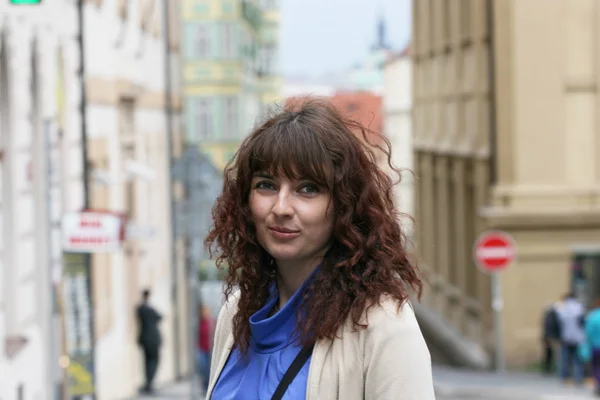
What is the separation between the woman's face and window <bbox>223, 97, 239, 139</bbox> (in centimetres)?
5421

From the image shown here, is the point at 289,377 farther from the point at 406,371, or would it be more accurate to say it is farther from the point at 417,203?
the point at 417,203

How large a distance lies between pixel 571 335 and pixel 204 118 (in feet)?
123

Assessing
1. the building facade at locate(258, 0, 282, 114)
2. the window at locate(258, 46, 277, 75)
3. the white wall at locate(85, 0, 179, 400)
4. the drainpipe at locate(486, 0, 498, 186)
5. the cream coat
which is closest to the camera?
the cream coat

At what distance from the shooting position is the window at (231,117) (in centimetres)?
5766

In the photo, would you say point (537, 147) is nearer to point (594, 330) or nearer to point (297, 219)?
point (594, 330)

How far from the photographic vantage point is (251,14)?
66.1m

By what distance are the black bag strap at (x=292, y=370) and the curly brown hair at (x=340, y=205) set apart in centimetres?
3

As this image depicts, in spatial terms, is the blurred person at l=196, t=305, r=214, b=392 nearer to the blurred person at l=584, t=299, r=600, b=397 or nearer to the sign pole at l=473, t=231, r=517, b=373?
the sign pole at l=473, t=231, r=517, b=373

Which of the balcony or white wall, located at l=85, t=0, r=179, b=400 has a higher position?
the balcony

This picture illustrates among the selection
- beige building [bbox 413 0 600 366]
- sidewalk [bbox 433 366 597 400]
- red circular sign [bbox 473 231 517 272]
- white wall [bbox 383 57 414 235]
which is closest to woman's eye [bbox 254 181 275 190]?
sidewalk [bbox 433 366 597 400]

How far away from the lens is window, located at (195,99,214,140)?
57125 millimetres

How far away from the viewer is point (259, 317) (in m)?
3.33

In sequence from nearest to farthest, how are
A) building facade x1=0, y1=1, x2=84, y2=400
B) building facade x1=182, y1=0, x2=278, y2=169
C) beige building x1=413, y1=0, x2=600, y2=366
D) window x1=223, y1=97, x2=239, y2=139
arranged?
building facade x1=0, y1=1, x2=84, y2=400 → beige building x1=413, y1=0, x2=600, y2=366 → building facade x1=182, y1=0, x2=278, y2=169 → window x1=223, y1=97, x2=239, y2=139

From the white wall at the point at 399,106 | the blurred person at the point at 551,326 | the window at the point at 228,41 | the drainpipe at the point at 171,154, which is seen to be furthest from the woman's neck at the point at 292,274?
the white wall at the point at 399,106
